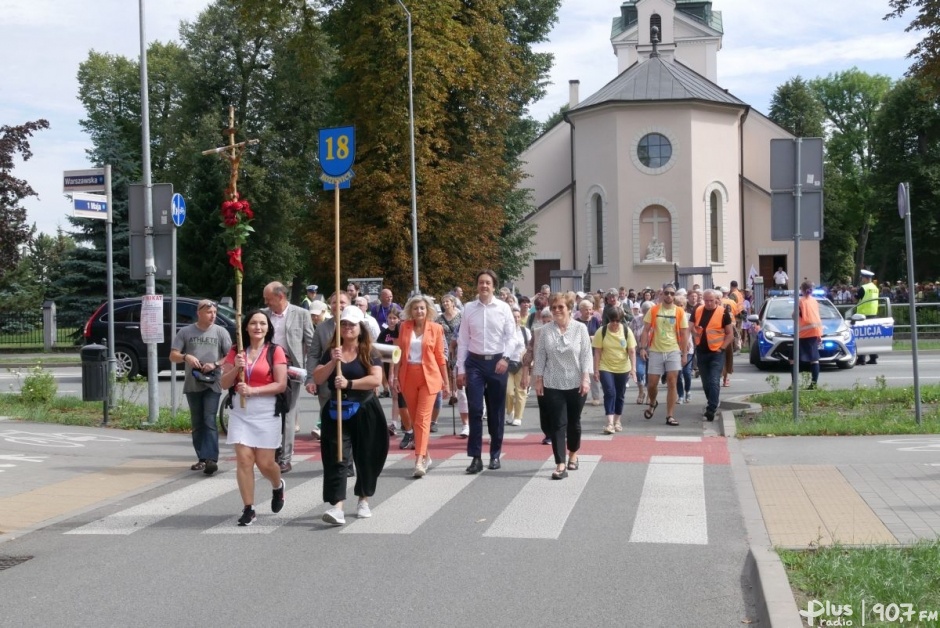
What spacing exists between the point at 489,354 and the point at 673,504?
2718mm

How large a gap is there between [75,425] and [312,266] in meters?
24.0

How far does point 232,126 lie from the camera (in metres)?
8.46

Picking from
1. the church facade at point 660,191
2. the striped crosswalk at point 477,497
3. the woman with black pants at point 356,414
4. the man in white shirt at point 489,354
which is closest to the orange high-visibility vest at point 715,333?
the striped crosswalk at point 477,497

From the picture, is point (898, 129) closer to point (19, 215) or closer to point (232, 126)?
point (19, 215)

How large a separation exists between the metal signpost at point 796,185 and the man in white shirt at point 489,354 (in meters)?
4.35

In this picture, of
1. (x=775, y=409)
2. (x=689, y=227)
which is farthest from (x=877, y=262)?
(x=775, y=409)

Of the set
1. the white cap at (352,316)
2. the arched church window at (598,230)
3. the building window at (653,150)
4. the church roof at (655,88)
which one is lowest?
the white cap at (352,316)

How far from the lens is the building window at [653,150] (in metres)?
49.0

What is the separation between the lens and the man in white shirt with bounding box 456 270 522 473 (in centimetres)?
1074

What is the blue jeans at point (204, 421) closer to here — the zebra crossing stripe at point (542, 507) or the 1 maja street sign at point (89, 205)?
the zebra crossing stripe at point (542, 507)

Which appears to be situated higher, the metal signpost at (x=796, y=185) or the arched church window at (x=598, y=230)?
the arched church window at (x=598, y=230)

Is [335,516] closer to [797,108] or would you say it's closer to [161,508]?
[161,508]

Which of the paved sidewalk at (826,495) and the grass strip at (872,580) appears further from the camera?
the paved sidewalk at (826,495)

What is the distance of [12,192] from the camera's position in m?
34.2
